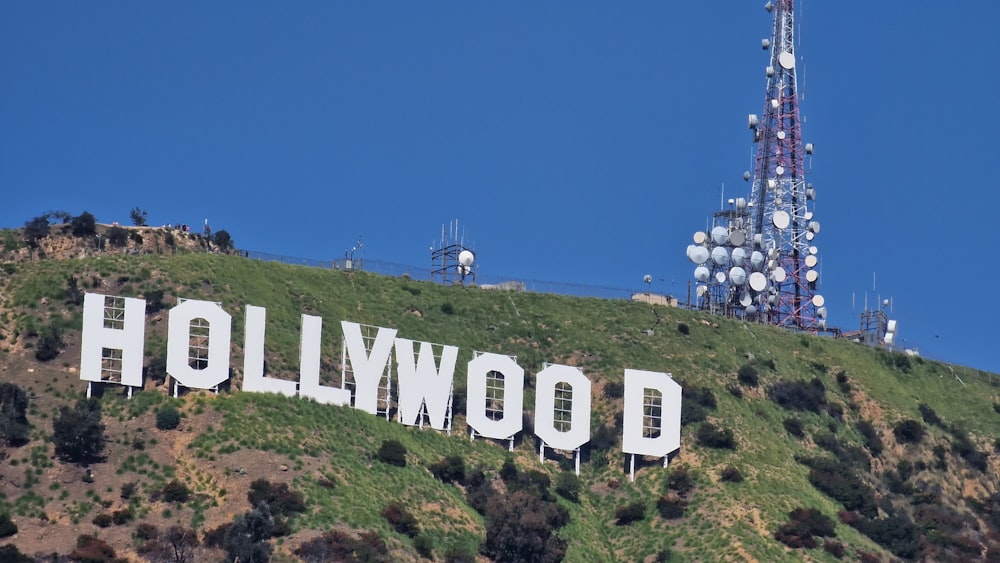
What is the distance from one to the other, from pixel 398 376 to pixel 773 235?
150ft

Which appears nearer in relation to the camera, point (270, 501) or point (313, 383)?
point (270, 501)

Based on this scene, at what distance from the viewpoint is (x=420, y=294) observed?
130875 mm

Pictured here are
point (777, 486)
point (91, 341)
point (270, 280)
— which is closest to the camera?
point (91, 341)

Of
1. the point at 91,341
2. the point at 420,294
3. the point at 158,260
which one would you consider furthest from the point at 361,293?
the point at 91,341

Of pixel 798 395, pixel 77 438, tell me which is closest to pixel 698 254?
pixel 798 395

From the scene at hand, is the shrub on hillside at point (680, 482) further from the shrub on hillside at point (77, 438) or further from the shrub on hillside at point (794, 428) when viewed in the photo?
the shrub on hillside at point (77, 438)

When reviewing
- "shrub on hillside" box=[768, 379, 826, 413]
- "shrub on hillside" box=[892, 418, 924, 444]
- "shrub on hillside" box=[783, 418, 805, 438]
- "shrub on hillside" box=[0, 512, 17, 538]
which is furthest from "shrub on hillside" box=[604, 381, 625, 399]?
"shrub on hillside" box=[0, 512, 17, 538]

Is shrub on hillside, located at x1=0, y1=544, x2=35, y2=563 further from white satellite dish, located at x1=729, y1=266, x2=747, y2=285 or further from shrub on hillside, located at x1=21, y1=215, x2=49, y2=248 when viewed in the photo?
white satellite dish, located at x1=729, y1=266, x2=747, y2=285

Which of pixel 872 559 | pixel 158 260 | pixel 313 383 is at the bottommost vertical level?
pixel 872 559

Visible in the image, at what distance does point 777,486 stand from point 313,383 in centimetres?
2843

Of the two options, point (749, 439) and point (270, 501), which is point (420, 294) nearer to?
point (749, 439)

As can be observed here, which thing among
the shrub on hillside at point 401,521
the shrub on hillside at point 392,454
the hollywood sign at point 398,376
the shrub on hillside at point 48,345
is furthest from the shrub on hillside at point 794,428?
the shrub on hillside at point 48,345

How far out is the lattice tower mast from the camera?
483 feet

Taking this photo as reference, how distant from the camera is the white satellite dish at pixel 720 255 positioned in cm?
14288
